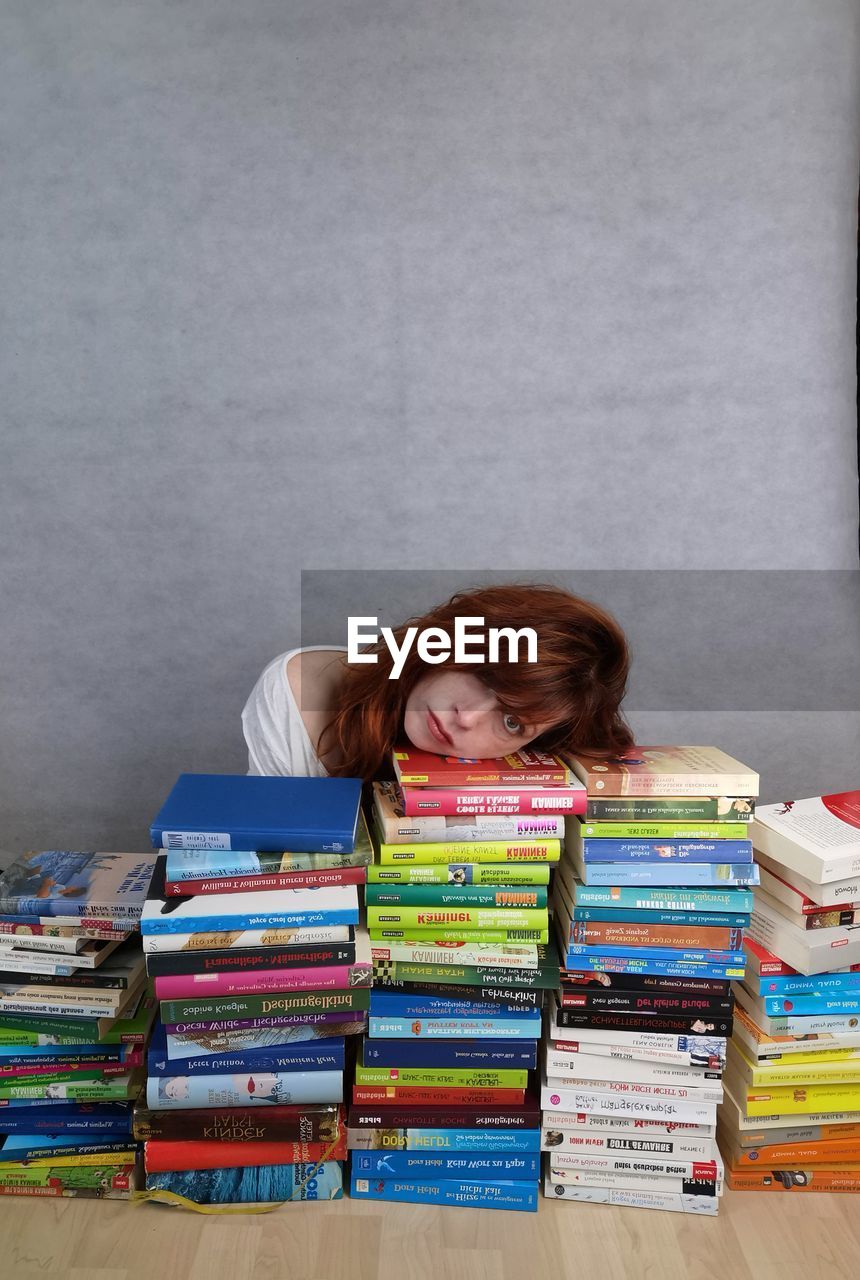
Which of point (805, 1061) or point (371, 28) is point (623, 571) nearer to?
point (805, 1061)

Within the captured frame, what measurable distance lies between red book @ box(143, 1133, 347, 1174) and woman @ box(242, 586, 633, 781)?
58 centimetres

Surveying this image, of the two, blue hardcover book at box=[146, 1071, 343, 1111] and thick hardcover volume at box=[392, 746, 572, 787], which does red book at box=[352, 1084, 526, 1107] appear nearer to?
blue hardcover book at box=[146, 1071, 343, 1111]

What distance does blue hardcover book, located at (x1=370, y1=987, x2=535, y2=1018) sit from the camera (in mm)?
1377

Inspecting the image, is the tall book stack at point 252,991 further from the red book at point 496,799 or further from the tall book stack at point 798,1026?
the tall book stack at point 798,1026

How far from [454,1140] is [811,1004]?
1.89 feet

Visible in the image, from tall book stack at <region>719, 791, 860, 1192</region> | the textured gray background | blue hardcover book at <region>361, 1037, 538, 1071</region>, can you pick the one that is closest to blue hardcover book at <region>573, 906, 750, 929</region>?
tall book stack at <region>719, 791, 860, 1192</region>

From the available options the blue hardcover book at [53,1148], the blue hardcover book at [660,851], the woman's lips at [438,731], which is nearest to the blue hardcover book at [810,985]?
the blue hardcover book at [660,851]

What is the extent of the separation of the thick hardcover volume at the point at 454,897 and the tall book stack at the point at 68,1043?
1.23 feet

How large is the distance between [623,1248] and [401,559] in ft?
4.91

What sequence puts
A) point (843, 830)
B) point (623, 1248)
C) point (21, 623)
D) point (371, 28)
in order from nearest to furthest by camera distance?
point (623, 1248), point (843, 830), point (371, 28), point (21, 623)

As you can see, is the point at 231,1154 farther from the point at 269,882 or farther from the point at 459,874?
the point at 459,874

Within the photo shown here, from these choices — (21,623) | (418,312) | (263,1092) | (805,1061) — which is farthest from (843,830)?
(21,623)

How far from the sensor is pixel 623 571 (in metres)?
2.34

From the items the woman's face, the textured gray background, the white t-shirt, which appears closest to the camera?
the woman's face
